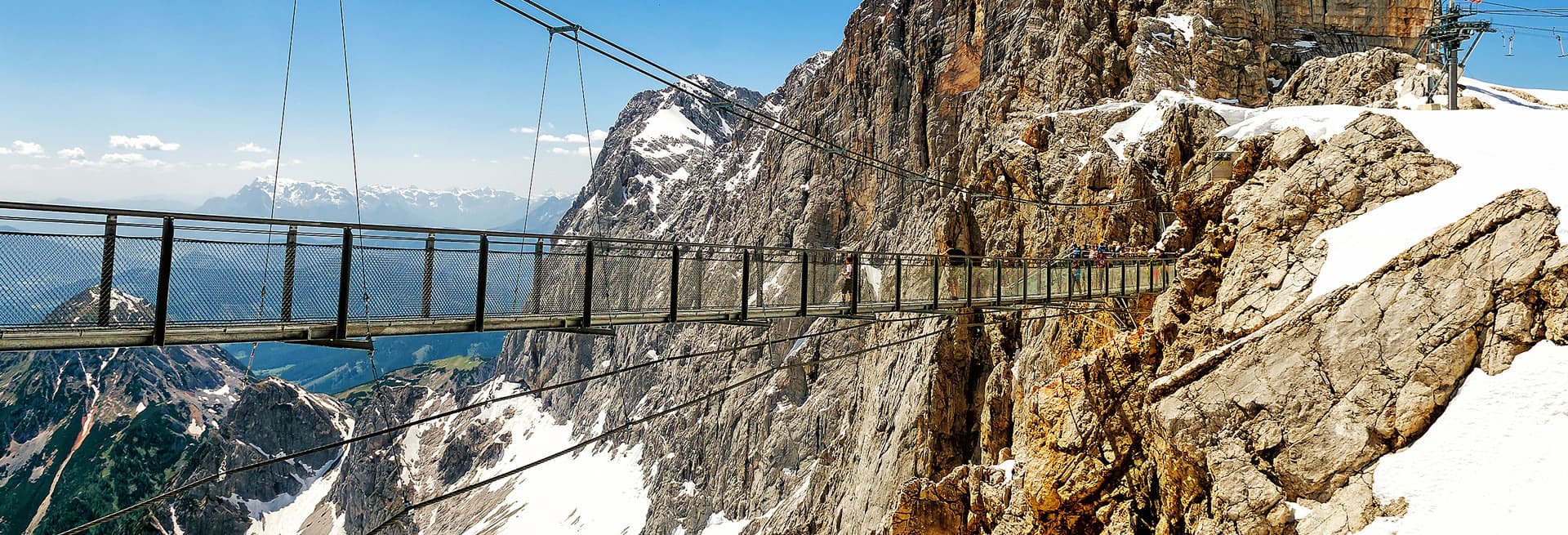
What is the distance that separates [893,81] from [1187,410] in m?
63.6

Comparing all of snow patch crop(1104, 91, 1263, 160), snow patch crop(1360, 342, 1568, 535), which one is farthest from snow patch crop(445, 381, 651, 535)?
snow patch crop(1360, 342, 1568, 535)

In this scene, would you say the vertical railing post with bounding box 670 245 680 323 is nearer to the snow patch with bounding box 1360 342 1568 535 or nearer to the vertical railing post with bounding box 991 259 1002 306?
the vertical railing post with bounding box 991 259 1002 306

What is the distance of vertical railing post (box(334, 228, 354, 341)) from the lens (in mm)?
9070

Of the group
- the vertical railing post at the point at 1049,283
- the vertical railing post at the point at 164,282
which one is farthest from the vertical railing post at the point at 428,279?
the vertical railing post at the point at 1049,283

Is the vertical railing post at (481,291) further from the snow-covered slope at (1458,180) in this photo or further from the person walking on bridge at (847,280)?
the snow-covered slope at (1458,180)

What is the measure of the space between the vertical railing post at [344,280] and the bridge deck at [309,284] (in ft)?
0.04

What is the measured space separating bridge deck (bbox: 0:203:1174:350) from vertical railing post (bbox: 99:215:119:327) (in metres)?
0.01

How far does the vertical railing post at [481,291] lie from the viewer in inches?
403

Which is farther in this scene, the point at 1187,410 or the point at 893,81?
the point at 893,81

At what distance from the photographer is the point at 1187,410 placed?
15.3m

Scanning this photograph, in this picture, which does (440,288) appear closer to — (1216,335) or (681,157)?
(1216,335)

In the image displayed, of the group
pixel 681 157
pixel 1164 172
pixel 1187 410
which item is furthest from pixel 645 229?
pixel 1187 410

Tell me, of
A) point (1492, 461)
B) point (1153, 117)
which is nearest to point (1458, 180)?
point (1492, 461)

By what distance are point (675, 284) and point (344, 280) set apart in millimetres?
4522
